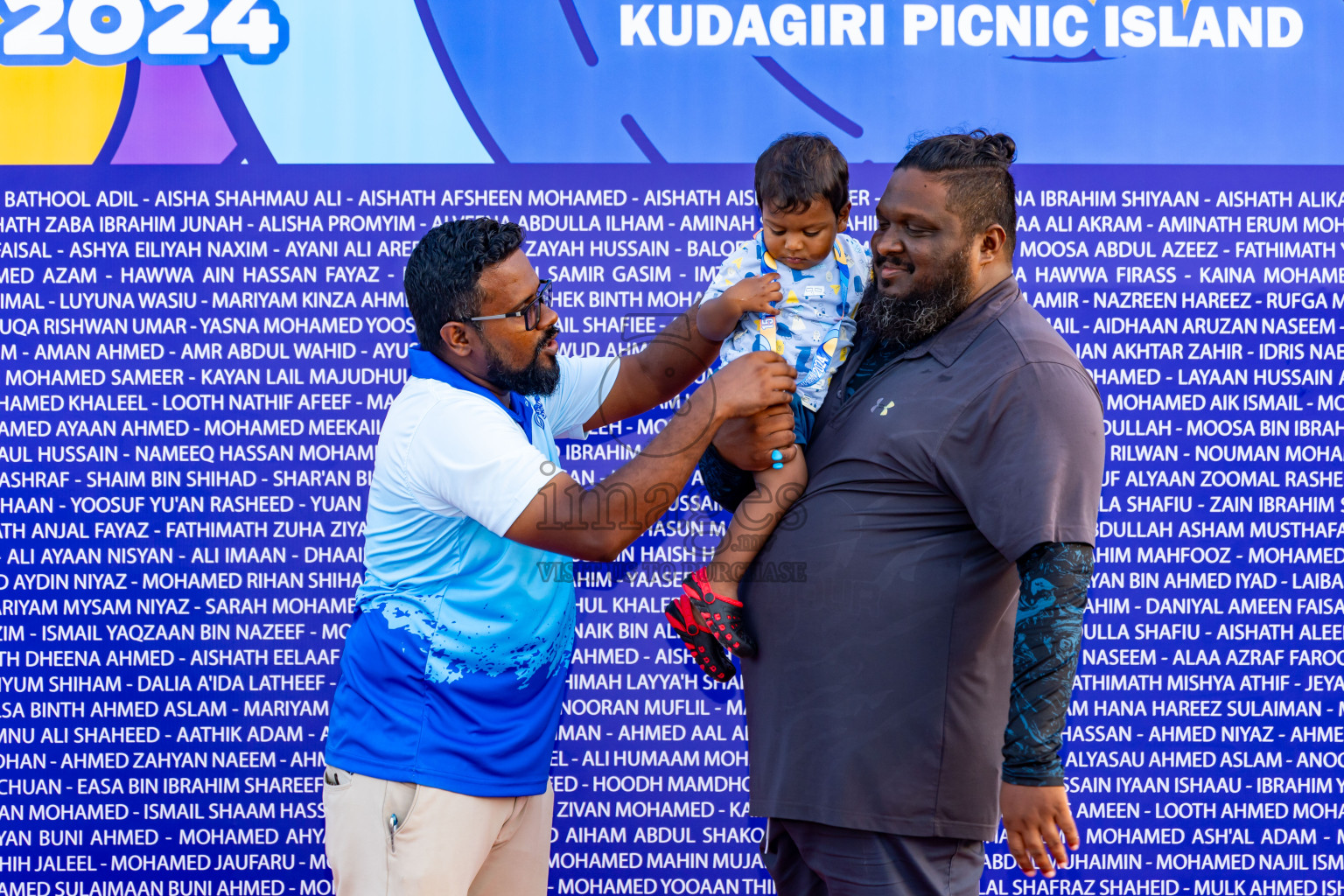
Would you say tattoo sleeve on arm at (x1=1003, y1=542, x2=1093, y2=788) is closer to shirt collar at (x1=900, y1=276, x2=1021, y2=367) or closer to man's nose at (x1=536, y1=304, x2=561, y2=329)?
shirt collar at (x1=900, y1=276, x2=1021, y2=367)

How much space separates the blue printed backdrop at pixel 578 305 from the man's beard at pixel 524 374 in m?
0.65

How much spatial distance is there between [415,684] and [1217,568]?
93.9 inches

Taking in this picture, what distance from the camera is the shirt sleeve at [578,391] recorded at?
2566 mm

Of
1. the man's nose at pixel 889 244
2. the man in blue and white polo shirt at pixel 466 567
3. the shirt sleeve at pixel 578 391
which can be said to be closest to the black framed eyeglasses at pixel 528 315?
the man in blue and white polo shirt at pixel 466 567

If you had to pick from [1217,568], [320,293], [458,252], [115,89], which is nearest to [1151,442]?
[1217,568]

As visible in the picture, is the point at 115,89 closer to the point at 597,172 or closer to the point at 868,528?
the point at 597,172

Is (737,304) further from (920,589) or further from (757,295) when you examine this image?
(920,589)

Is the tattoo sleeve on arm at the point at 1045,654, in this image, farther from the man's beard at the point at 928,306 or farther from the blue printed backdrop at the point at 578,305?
the blue printed backdrop at the point at 578,305

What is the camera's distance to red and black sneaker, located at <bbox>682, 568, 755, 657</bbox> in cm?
210

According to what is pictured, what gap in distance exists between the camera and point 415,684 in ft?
6.95

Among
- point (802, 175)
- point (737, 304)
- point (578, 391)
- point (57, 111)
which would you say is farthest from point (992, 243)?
point (57, 111)

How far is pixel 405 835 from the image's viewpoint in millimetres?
2092

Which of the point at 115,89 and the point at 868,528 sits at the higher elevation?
the point at 115,89

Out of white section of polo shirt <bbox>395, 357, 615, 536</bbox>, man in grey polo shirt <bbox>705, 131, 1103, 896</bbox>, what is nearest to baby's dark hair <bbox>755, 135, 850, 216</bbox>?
man in grey polo shirt <bbox>705, 131, 1103, 896</bbox>
